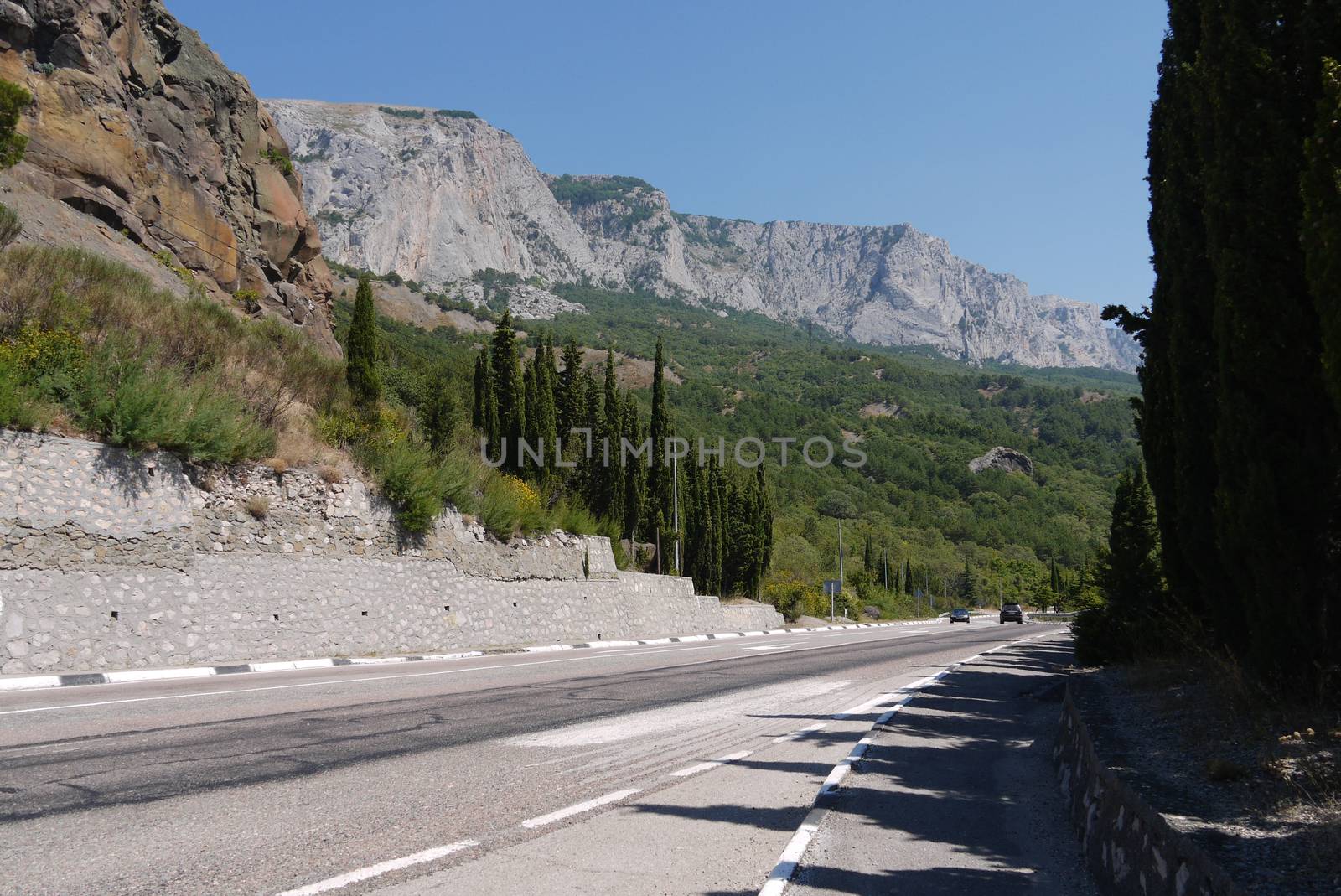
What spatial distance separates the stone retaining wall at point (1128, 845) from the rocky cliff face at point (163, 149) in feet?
99.0

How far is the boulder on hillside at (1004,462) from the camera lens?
15025cm

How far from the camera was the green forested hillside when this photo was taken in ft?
355

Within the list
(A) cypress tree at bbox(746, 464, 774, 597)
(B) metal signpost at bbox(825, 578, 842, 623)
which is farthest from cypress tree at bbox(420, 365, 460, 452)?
(B) metal signpost at bbox(825, 578, 842, 623)

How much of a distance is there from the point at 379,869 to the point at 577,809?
182cm

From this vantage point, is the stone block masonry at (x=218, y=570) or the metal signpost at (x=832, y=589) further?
the metal signpost at (x=832, y=589)

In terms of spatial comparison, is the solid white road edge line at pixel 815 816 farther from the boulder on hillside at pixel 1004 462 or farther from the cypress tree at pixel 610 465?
the boulder on hillside at pixel 1004 462

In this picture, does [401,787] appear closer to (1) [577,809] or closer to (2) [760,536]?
(1) [577,809]

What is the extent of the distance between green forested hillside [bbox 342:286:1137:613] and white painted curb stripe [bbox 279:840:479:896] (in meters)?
64.3

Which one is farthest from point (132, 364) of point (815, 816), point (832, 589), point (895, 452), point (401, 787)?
point (895, 452)

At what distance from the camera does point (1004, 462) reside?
15250 cm

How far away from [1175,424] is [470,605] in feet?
60.2

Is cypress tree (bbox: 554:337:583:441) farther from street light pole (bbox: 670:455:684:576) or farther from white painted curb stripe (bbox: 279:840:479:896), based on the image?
white painted curb stripe (bbox: 279:840:479:896)

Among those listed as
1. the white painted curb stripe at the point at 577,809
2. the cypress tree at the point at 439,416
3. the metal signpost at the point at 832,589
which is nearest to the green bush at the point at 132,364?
the cypress tree at the point at 439,416

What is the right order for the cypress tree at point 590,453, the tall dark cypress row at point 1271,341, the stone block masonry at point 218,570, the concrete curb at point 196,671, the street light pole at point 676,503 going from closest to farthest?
the tall dark cypress row at point 1271,341 → the concrete curb at point 196,671 → the stone block masonry at point 218,570 → the cypress tree at point 590,453 → the street light pole at point 676,503
